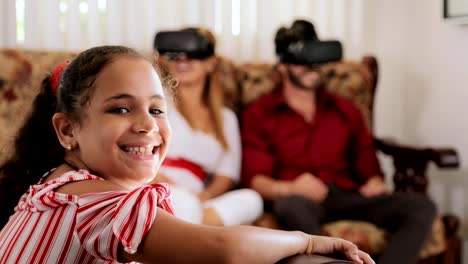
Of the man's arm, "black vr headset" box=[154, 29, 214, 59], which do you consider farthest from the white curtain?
the man's arm

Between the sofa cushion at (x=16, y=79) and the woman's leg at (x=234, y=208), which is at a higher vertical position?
the sofa cushion at (x=16, y=79)

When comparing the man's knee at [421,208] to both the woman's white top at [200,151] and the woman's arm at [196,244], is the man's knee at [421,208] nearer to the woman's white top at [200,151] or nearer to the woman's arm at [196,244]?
the woman's white top at [200,151]

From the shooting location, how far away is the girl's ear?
992 mm

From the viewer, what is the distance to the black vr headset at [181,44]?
2.29m

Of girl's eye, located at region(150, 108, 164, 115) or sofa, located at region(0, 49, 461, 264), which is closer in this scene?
girl's eye, located at region(150, 108, 164, 115)

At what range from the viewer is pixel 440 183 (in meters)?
2.97

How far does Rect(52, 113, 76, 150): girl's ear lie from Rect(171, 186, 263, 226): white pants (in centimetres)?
86

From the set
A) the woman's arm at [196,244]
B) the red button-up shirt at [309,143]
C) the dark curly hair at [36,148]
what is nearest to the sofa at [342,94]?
the red button-up shirt at [309,143]

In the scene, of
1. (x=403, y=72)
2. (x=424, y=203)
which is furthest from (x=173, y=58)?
(x=403, y=72)

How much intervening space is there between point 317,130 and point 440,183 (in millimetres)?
812

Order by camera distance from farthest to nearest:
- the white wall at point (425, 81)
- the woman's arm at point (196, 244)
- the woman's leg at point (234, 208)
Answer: the white wall at point (425, 81) < the woman's leg at point (234, 208) < the woman's arm at point (196, 244)

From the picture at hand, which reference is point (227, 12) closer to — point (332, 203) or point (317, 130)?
point (317, 130)

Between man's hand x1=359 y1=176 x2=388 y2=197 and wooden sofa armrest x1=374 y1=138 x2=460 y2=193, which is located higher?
wooden sofa armrest x1=374 y1=138 x2=460 y2=193

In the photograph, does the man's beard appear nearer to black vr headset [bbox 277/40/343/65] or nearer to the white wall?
black vr headset [bbox 277/40/343/65]
